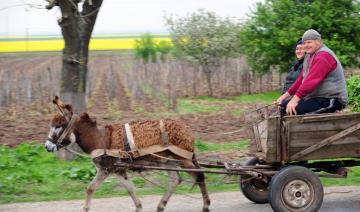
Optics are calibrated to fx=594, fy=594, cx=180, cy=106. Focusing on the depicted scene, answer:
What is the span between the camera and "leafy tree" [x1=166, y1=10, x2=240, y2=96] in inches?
1041

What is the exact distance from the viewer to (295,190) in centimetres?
714

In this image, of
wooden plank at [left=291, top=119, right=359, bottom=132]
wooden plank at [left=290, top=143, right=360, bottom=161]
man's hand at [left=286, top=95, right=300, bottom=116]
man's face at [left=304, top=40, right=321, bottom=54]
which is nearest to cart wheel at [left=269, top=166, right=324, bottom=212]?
wooden plank at [left=290, top=143, right=360, bottom=161]

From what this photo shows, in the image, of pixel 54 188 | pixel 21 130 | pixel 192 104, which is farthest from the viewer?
pixel 192 104

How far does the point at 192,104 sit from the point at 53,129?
14.5 metres

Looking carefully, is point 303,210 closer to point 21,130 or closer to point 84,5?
point 84,5

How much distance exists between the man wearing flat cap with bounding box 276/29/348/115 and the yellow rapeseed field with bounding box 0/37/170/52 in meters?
56.9

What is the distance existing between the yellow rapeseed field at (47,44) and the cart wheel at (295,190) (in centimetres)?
5733

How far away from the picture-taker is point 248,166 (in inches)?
299

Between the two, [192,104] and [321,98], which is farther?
[192,104]

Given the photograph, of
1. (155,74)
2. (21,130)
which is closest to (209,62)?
(155,74)

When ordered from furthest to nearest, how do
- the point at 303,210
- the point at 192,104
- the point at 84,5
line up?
the point at 192,104
the point at 84,5
the point at 303,210

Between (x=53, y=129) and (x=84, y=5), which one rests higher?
(x=84, y=5)

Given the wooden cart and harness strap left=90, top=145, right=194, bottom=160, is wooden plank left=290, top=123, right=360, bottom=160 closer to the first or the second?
the wooden cart

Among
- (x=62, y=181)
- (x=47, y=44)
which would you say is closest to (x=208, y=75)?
(x=62, y=181)
